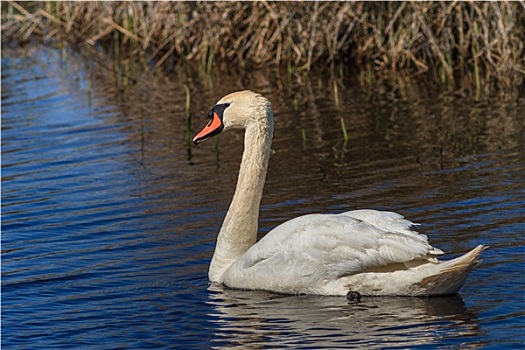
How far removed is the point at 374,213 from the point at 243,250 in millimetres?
1150

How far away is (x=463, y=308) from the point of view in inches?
278

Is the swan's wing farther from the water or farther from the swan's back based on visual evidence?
the water

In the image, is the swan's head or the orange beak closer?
the swan's head

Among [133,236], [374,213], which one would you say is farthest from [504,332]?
[133,236]

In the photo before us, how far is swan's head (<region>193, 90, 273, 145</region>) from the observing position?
8203 mm

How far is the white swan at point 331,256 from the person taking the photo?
7.09 meters

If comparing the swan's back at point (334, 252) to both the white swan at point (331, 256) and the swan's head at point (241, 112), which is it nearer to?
the white swan at point (331, 256)

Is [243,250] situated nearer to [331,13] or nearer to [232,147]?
[232,147]

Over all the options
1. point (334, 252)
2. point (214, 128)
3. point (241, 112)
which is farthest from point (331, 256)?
point (214, 128)

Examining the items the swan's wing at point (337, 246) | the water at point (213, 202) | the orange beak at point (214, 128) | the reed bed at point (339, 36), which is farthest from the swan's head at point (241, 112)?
the reed bed at point (339, 36)

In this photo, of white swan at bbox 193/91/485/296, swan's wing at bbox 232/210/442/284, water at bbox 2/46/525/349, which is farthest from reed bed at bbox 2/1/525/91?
swan's wing at bbox 232/210/442/284

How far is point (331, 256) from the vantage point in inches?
288

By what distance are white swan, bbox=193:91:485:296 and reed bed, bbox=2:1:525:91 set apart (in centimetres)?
750

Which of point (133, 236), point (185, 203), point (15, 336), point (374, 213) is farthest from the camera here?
point (185, 203)
